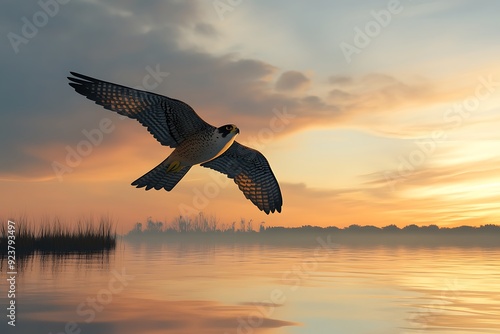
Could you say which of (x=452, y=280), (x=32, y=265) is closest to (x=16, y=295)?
(x=32, y=265)

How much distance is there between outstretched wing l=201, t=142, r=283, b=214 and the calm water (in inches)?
285

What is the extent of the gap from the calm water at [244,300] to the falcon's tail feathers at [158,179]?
9.13m

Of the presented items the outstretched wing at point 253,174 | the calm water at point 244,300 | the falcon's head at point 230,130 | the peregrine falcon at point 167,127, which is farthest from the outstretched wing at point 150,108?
the calm water at point 244,300

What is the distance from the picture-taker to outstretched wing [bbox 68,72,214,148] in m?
11.5

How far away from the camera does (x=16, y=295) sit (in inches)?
1014

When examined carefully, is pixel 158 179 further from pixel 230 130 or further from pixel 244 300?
pixel 244 300

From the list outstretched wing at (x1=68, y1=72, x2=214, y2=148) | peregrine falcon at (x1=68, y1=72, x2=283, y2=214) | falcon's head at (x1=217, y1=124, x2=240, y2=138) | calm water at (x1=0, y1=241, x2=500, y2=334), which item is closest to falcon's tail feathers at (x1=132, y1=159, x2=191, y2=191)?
peregrine falcon at (x1=68, y1=72, x2=283, y2=214)

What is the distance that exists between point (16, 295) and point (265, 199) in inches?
616

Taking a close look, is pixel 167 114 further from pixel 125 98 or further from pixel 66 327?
pixel 66 327

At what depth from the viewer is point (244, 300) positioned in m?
26.3

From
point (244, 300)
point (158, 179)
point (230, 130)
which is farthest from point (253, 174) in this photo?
point (244, 300)

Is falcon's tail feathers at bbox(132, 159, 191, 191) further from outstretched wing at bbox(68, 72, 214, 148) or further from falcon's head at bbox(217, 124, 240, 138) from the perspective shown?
falcon's head at bbox(217, 124, 240, 138)

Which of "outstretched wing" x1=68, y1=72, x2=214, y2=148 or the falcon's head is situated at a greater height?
"outstretched wing" x1=68, y1=72, x2=214, y2=148

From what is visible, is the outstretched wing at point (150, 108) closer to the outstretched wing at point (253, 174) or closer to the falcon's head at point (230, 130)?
the falcon's head at point (230, 130)
